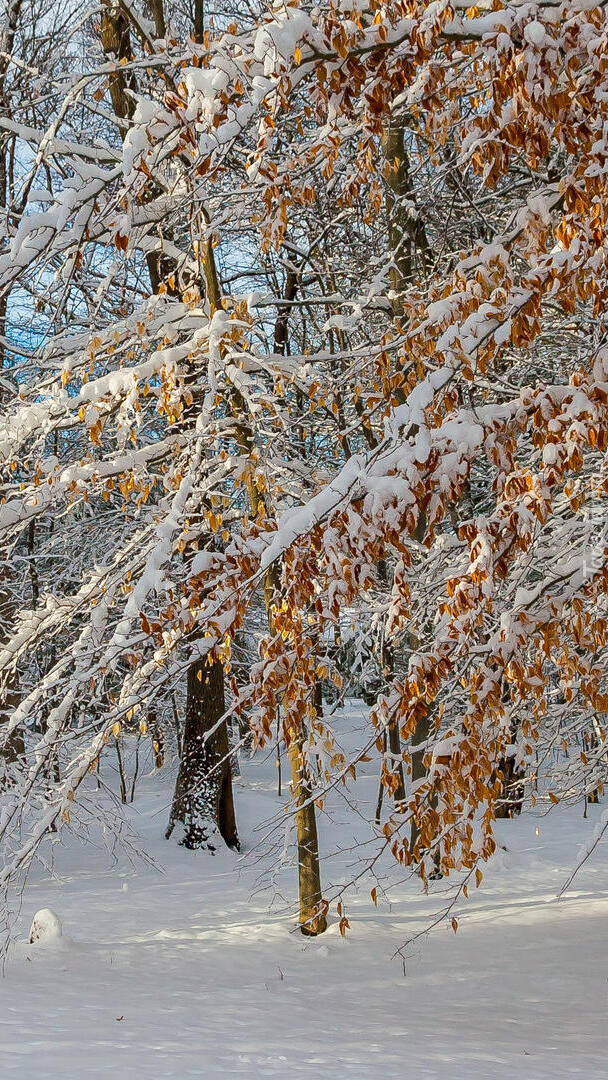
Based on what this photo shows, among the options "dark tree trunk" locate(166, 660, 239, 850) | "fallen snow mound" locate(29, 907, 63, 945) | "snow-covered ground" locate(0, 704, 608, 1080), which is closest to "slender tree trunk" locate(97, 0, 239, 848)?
"dark tree trunk" locate(166, 660, 239, 850)

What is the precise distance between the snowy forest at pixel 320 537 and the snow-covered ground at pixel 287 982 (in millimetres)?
42

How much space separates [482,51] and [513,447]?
1.36 m

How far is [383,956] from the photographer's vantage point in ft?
27.0

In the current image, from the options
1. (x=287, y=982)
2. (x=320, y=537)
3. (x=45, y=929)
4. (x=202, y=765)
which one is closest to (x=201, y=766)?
(x=202, y=765)

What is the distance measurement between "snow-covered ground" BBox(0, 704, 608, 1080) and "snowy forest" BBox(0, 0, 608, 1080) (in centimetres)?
4

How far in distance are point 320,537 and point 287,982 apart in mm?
4684

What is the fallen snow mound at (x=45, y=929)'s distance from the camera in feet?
25.5

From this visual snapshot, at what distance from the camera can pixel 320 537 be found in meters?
3.90

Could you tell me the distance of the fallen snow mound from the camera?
7781 millimetres

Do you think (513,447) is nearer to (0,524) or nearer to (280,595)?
(280,595)

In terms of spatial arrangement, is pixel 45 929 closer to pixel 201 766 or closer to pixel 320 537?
pixel 201 766

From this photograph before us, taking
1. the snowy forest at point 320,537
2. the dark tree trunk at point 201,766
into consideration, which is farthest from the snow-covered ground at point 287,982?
the dark tree trunk at point 201,766

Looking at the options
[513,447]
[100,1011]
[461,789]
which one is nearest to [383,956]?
[100,1011]

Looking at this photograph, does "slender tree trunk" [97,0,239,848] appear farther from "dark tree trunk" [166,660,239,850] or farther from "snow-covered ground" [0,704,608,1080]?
"snow-covered ground" [0,704,608,1080]
